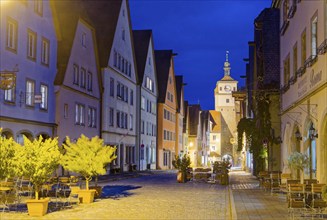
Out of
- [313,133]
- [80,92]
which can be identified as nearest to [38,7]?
[80,92]

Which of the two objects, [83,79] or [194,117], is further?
[194,117]

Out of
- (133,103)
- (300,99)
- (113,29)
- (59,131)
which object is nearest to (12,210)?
(300,99)

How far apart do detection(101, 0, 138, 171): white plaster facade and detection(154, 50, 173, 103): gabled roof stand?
14.1 meters

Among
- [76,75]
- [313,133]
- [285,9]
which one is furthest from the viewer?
[76,75]

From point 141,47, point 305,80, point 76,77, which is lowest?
point 305,80

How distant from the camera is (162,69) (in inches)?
2955

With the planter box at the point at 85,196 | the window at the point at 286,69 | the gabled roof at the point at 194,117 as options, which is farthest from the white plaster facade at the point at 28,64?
the gabled roof at the point at 194,117

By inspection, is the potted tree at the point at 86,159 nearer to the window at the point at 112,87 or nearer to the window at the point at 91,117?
the window at the point at 91,117

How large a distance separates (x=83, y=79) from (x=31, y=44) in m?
9.30

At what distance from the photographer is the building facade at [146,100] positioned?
60.6 meters

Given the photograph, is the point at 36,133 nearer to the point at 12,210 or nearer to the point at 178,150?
the point at 12,210

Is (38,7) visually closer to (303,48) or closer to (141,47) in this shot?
(303,48)

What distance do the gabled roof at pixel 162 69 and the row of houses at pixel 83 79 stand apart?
0.15 m

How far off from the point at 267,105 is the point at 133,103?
24.5 metres
